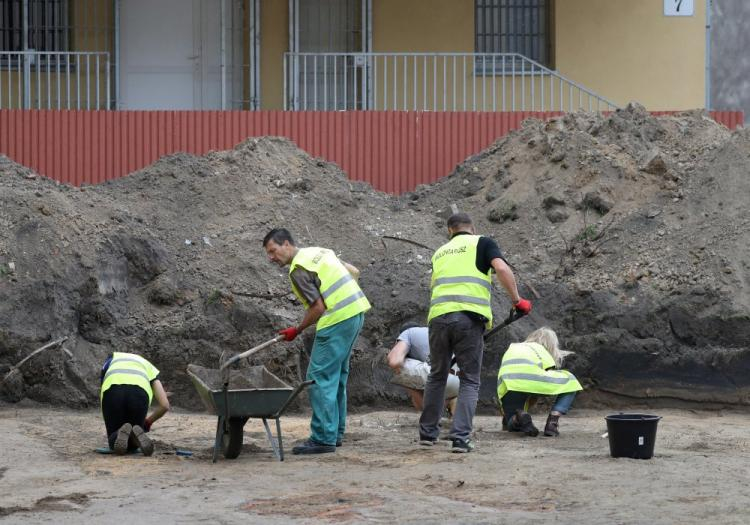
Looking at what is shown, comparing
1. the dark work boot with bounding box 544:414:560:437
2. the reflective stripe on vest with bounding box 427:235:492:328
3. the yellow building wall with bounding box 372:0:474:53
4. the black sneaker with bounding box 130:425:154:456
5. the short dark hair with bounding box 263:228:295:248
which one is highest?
the yellow building wall with bounding box 372:0:474:53

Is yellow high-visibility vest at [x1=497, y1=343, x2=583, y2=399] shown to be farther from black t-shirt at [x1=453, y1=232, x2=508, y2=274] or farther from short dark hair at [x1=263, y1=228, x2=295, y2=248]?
short dark hair at [x1=263, y1=228, x2=295, y2=248]

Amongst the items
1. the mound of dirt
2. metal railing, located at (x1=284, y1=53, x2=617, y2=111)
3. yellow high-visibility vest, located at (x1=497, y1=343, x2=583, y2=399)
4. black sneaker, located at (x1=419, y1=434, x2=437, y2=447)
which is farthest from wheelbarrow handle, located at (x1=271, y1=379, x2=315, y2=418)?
metal railing, located at (x1=284, y1=53, x2=617, y2=111)

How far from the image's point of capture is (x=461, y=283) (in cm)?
938

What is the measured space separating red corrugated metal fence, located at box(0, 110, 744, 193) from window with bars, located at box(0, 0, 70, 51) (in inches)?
105

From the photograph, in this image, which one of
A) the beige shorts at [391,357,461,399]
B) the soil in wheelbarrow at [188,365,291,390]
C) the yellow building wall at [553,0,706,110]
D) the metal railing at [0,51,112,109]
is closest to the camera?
the soil in wheelbarrow at [188,365,291,390]

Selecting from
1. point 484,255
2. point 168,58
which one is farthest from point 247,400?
point 168,58

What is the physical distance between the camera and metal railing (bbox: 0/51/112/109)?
18453 mm

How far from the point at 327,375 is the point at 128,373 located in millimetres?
1547

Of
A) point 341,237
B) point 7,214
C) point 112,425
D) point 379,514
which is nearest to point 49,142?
point 7,214

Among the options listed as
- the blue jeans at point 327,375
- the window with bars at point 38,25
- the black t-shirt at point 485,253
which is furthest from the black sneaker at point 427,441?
the window with bars at point 38,25

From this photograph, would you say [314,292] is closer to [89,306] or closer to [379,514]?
[379,514]

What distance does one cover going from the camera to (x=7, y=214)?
13.3 m

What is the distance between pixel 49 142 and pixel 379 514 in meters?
11.4

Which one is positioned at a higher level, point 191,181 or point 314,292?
point 191,181
